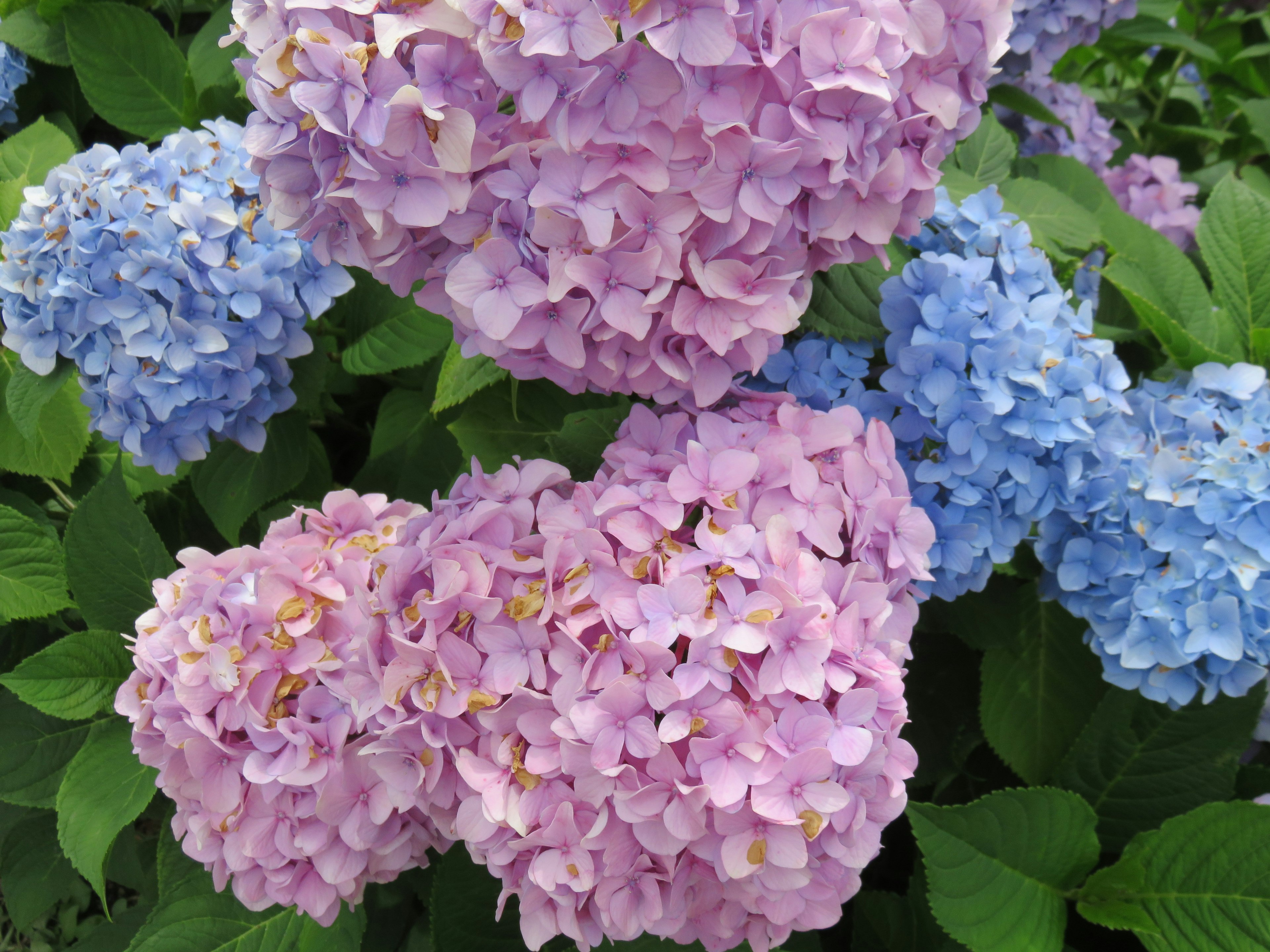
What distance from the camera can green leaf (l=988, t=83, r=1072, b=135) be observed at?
5.45ft

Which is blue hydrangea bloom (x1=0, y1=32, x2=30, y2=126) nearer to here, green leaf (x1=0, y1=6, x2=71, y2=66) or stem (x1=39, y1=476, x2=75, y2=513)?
green leaf (x1=0, y1=6, x2=71, y2=66)

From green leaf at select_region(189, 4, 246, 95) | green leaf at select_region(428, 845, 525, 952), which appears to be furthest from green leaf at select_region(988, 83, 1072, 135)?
green leaf at select_region(428, 845, 525, 952)

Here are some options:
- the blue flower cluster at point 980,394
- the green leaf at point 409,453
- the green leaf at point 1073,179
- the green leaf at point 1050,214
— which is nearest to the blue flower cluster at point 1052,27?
the green leaf at point 1073,179

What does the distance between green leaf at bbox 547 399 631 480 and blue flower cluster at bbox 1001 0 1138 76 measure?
100 centimetres

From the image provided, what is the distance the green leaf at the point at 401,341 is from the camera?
1202mm

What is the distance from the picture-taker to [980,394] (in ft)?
2.96

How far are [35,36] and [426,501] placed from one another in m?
1.03

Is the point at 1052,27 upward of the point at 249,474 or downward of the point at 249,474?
upward

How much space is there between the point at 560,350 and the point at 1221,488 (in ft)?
2.44

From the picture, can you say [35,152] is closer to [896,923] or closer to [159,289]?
[159,289]

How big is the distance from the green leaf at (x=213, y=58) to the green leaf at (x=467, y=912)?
112cm

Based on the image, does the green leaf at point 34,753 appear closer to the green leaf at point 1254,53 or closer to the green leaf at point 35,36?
the green leaf at point 35,36

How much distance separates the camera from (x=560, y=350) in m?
0.72

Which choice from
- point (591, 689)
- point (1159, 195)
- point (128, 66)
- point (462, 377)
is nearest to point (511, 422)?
point (462, 377)
